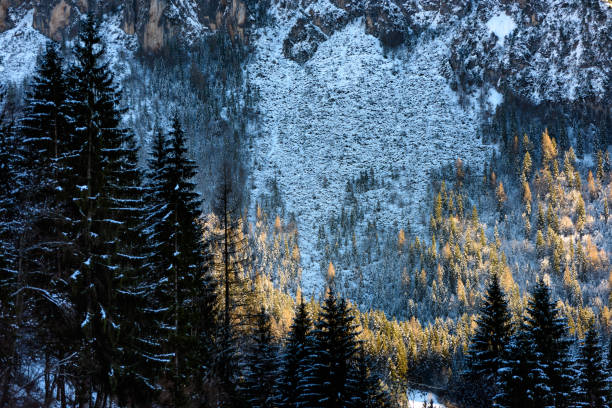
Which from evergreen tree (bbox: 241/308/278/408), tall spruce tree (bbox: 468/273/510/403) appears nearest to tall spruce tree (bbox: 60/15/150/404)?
evergreen tree (bbox: 241/308/278/408)

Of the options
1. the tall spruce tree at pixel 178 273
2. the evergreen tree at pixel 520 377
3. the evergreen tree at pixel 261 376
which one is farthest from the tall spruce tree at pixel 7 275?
the evergreen tree at pixel 520 377

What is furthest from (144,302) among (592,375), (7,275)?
(592,375)

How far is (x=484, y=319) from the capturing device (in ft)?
99.2

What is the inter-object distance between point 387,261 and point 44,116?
6087 inches

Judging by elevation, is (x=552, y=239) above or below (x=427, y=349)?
above

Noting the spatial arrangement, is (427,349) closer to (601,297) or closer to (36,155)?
(601,297)

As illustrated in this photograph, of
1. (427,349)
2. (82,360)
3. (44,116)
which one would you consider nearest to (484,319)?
(82,360)

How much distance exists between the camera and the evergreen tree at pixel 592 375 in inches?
1284

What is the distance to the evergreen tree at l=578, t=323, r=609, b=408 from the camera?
3262cm

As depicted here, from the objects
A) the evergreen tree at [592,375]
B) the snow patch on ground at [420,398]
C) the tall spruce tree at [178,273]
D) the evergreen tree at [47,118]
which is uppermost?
the evergreen tree at [47,118]

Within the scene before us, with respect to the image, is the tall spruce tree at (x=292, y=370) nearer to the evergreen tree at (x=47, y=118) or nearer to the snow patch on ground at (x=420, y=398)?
the evergreen tree at (x=47, y=118)

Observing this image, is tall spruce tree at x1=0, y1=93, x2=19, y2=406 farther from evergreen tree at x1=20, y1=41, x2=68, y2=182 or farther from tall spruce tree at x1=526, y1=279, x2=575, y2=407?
tall spruce tree at x1=526, y1=279, x2=575, y2=407

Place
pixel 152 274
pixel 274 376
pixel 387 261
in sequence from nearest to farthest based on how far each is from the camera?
1. pixel 152 274
2. pixel 274 376
3. pixel 387 261

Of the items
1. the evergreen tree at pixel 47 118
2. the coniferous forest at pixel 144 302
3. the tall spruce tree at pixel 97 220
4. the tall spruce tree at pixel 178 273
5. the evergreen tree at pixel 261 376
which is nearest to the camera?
the coniferous forest at pixel 144 302
